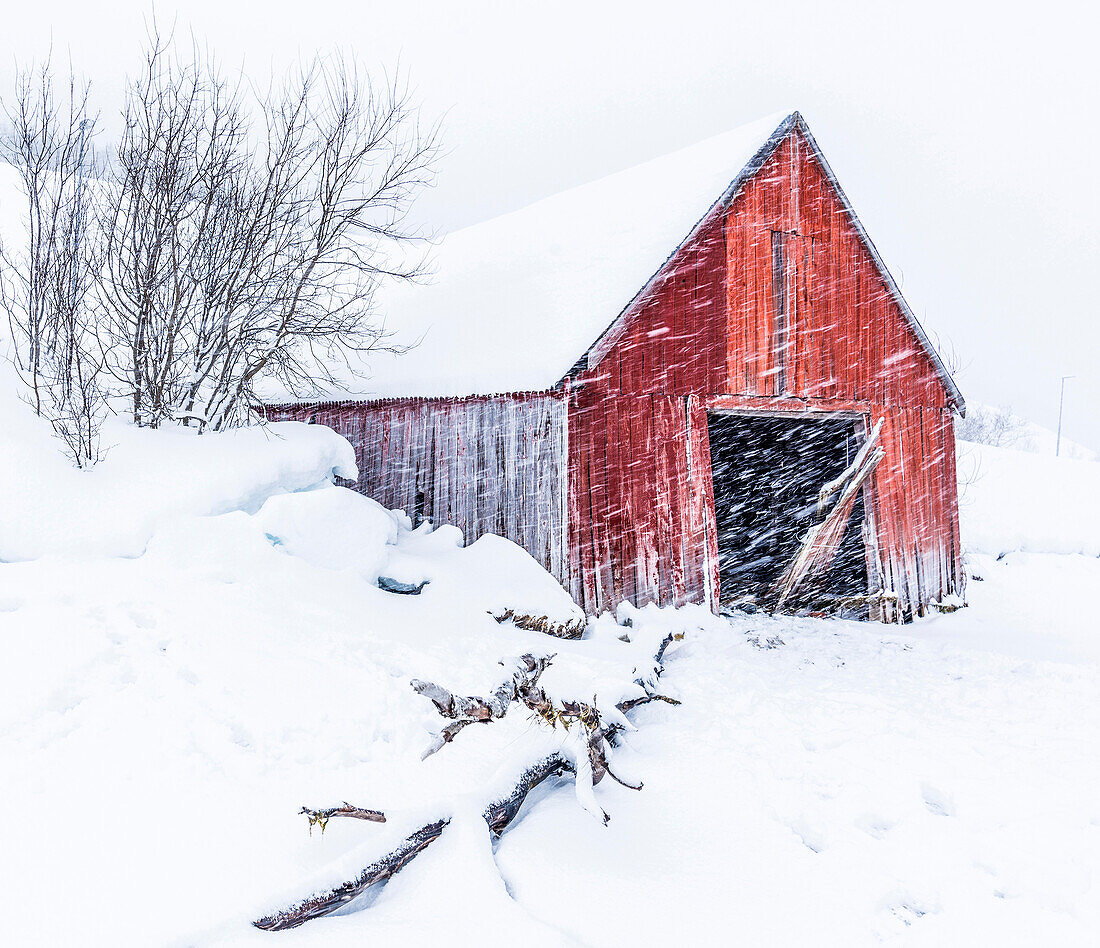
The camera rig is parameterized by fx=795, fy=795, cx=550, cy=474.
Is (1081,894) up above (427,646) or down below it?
below

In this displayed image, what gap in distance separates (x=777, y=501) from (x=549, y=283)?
4488 mm

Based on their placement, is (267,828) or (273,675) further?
(273,675)

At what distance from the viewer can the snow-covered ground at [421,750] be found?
3.06m

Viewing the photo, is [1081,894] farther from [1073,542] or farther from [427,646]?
[1073,542]

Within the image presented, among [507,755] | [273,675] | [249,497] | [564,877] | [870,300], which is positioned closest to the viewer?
[564,877]

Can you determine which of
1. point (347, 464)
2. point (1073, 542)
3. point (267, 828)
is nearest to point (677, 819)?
point (267, 828)

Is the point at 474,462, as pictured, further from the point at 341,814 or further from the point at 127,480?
the point at 341,814

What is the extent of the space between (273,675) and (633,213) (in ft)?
25.9

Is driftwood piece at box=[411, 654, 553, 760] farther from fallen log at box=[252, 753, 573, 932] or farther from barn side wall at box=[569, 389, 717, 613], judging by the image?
barn side wall at box=[569, 389, 717, 613]

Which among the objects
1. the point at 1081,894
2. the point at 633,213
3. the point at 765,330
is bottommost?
the point at 1081,894

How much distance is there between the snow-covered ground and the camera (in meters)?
3.06

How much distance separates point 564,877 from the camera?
129 inches

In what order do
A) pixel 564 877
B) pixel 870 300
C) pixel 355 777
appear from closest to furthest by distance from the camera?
pixel 564 877, pixel 355 777, pixel 870 300

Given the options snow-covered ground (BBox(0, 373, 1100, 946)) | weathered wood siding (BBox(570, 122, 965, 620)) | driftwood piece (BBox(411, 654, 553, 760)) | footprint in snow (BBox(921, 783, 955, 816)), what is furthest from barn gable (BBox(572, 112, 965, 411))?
footprint in snow (BBox(921, 783, 955, 816))
